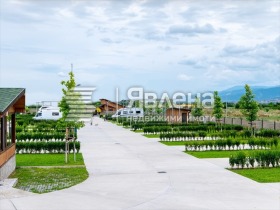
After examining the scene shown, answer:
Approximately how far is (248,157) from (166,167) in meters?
3.15

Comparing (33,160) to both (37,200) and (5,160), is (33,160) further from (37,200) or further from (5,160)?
(37,200)

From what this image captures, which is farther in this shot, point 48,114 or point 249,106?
point 48,114

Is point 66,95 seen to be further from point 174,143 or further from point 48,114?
point 48,114

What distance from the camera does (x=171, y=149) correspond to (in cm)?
2523

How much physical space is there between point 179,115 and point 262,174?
131ft

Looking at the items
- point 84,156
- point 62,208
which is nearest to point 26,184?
point 62,208

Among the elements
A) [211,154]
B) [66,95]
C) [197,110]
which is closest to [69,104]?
[66,95]

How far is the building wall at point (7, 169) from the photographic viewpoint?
14.6 m

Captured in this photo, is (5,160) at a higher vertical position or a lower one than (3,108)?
lower

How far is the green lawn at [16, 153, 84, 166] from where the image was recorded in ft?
63.1

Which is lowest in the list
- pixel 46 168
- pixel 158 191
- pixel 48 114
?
pixel 158 191

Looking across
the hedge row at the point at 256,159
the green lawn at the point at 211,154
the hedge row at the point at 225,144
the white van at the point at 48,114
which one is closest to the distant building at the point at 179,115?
the white van at the point at 48,114

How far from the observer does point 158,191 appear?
1271 cm

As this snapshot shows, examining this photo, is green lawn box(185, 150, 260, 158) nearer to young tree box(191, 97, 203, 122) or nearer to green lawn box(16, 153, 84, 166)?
green lawn box(16, 153, 84, 166)
